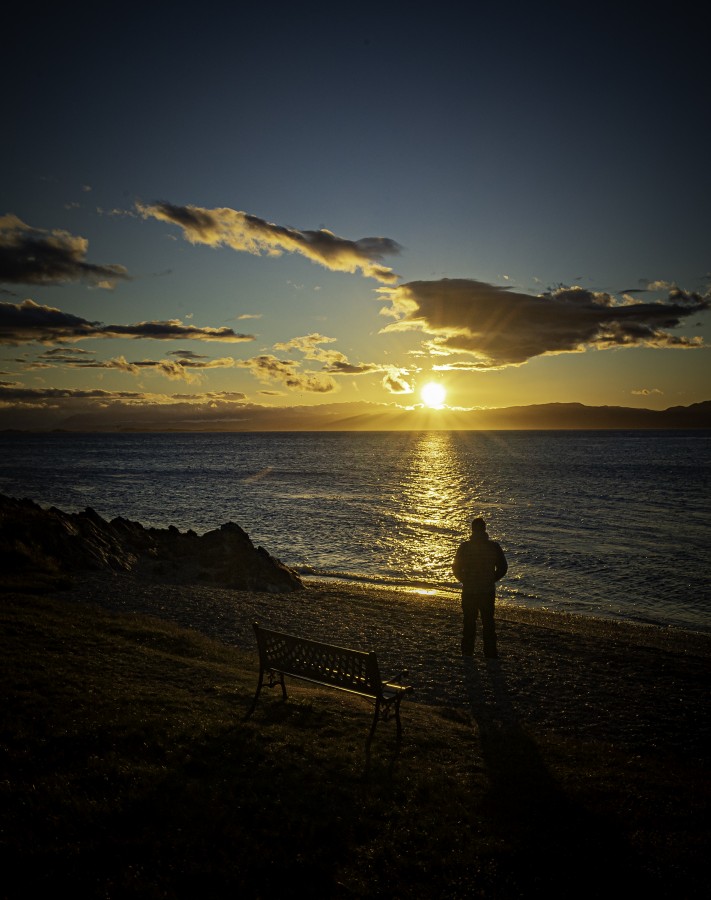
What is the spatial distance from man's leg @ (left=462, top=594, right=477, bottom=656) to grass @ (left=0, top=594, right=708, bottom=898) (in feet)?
10.5

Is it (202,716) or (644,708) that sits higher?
(202,716)

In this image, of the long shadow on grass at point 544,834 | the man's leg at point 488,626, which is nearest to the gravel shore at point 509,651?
the man's leg at point 488,626

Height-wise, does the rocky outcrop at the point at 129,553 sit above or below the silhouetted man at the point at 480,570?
below

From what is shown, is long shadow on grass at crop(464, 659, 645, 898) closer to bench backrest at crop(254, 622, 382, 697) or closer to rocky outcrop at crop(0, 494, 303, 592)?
bench backrest at crop(254, 622, 382, 697)

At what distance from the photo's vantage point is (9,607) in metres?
11.7

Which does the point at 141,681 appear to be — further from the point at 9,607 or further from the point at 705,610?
the point at 705,610

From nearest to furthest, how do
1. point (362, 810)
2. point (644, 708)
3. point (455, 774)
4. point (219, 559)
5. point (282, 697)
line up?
point (362, 810), point (455, 774), point (282, 697), point (644, 708), point (219, 559)

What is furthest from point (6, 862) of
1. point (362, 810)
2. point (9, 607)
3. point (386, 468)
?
point (386, 468)

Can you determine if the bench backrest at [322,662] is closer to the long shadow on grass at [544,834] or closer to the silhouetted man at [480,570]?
the long shadow on grass at [544,834]

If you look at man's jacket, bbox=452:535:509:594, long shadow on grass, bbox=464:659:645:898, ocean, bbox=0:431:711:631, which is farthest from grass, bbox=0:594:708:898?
ocean, bbox=0:431:711:631

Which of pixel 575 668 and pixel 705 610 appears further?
pixel 705 610

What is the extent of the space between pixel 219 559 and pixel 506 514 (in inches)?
978

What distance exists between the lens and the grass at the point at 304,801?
4.38 metres

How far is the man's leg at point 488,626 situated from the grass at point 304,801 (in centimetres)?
302
